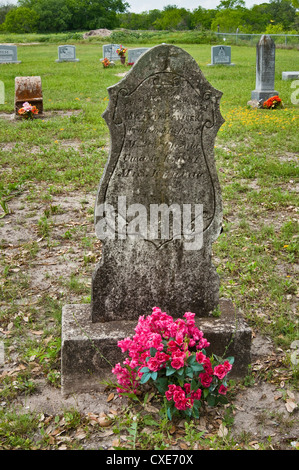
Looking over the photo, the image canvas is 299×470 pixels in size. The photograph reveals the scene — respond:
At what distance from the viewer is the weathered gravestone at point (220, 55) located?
2333 cm

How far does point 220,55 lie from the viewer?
23.4 metres

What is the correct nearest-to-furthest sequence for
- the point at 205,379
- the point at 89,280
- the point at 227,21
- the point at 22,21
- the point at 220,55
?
the point at 205,379 < the point at 89,280 < the point at 220,55 < the point at 227,21 < the point at 22,21

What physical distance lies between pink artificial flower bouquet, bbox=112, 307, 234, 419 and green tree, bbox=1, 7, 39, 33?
6895 cm

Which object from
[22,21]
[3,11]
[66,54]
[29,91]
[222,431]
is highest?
[3,11]

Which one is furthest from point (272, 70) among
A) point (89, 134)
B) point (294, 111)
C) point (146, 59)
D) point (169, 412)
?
point (169, 412)

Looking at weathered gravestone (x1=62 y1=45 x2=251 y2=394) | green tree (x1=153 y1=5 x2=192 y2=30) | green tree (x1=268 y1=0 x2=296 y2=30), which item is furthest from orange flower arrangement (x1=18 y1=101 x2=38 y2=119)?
green tree (x1=153 y1=5 x2=192 y2=30)

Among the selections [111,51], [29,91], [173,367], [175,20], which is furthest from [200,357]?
[175,20]

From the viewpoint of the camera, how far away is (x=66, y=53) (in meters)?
26.4

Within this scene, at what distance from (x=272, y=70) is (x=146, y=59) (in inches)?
472

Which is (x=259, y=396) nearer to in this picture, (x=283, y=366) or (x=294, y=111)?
(x=283, y=366)

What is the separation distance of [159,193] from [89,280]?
5.73 ft

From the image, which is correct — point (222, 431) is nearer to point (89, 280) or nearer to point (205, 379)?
point (205, 379)

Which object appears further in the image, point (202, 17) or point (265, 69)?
point (202, 17)

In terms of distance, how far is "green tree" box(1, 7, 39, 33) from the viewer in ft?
212
